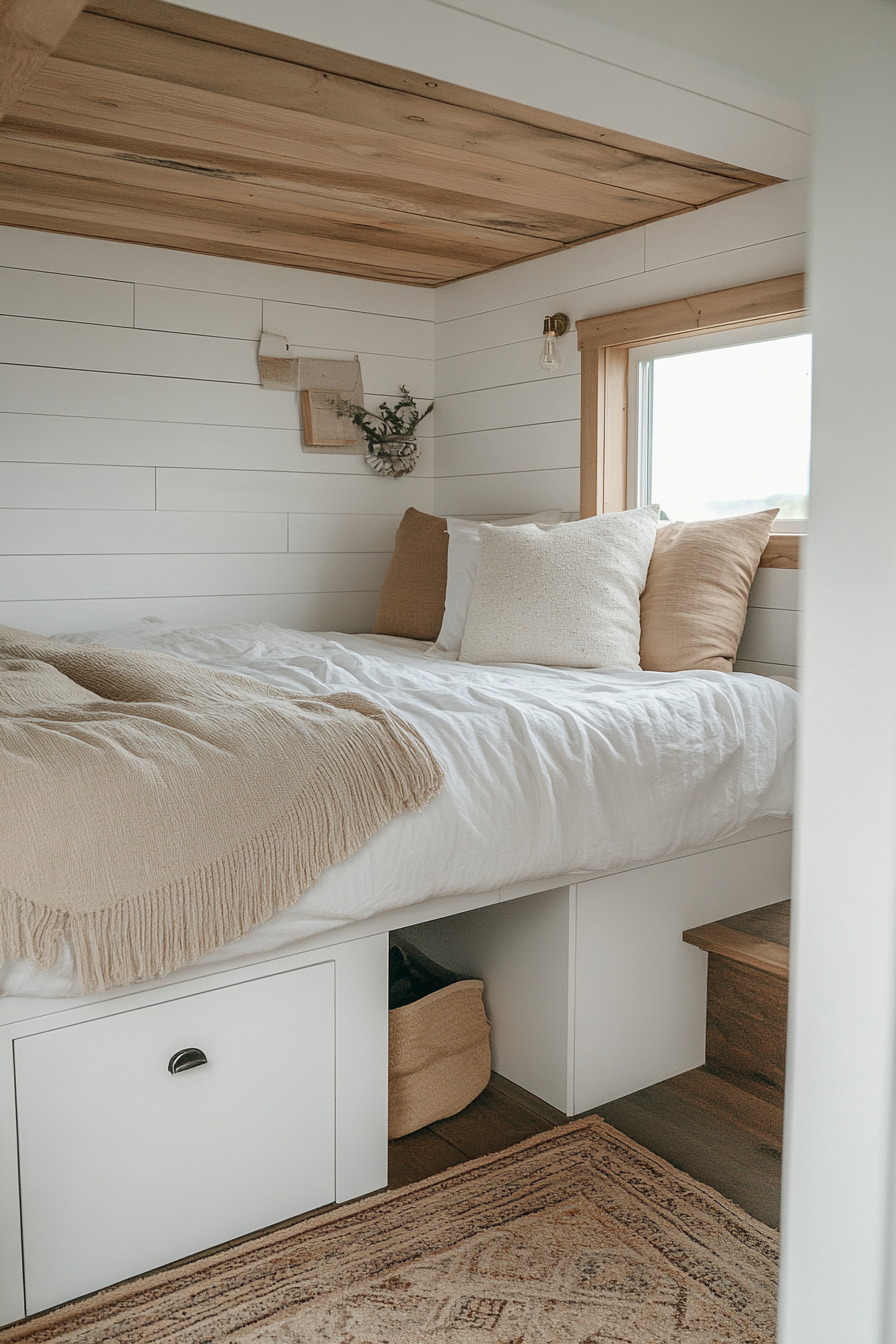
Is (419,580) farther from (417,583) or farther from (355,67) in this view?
(355,67)

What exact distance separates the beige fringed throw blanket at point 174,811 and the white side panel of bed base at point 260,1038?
14 centimetres

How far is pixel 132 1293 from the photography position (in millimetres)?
1476

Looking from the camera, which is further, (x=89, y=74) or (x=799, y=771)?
(x=89, y=74)

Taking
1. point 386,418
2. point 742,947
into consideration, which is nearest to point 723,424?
point 386,418

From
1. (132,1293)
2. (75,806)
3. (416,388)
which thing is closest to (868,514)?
(75,806)

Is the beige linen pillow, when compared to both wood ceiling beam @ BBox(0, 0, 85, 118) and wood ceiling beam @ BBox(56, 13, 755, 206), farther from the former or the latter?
wood ceiling beam @ BBox(0, 0, 85, 118)

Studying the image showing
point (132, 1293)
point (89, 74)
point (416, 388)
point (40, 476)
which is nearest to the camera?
point (132, 1293)

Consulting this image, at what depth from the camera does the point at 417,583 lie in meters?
3.21

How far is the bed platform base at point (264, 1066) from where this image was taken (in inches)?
55.9

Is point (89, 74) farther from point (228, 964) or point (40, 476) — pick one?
point (228, 964)

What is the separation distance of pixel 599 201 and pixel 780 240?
0.48 metres

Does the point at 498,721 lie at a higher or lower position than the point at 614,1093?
higher

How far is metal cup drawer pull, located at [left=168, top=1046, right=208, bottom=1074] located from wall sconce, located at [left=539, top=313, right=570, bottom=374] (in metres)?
2.36

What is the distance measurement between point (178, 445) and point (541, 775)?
2.06 meters
